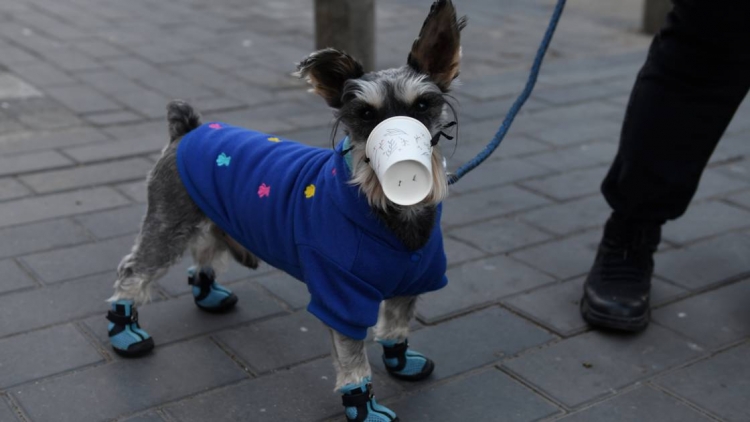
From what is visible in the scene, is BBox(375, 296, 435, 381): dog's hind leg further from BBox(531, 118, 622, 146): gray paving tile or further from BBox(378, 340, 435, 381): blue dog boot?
BBox(531, 118, 622, 146): gray paving tile

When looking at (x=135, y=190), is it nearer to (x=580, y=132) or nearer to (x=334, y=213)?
(x=334, y=213)

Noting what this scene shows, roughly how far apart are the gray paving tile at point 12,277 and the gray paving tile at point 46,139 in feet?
5.26

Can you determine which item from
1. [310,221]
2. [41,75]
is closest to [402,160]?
[310,221]

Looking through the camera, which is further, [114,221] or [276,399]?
[114,221]

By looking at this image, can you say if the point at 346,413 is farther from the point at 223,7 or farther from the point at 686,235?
the point at 223,7

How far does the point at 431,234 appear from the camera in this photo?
115 inches

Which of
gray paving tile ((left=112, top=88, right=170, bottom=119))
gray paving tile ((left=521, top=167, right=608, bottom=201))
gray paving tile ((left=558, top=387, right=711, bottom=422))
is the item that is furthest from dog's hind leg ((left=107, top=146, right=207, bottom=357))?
gray paving tile ((left=112, top=88, right=170, bottom=119))

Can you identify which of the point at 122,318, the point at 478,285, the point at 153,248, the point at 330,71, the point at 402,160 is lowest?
the point at 478,285

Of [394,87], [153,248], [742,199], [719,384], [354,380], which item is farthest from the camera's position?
[742,199]

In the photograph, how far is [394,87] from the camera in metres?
2.56

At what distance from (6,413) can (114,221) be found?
172 cm

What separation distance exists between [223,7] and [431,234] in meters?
7.51

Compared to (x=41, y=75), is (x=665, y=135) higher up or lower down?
higher up

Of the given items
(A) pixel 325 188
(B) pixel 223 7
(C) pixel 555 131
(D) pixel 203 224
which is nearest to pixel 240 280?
(D) pixel 203 224
